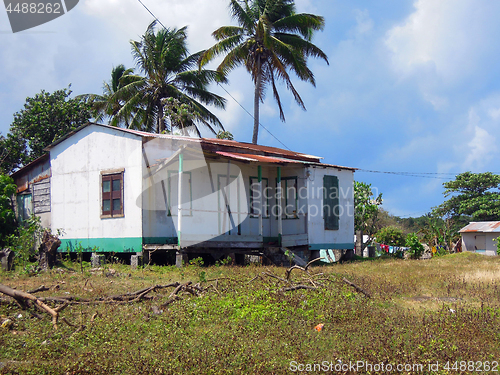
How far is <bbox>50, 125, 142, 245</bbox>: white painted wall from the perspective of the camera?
13.7 meters

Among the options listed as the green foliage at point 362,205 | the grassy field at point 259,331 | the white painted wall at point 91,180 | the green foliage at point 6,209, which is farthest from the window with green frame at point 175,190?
the green foliage at point 362,205

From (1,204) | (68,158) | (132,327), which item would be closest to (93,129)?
(68,158)

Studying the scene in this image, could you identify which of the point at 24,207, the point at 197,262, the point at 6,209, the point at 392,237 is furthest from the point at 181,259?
the point at 392,237

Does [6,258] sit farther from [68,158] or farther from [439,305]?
[439,305]

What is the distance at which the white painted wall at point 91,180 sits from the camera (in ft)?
44.9

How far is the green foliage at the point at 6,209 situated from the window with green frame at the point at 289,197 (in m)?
8.83

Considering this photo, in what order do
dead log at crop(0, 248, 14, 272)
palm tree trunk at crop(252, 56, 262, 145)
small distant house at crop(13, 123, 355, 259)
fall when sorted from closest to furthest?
dead log at crop(0, 248, 14, 272)
small distant house at crop(13, 123, 355, 259)
palm tree trunk at crop(252, 56, 262, 145)

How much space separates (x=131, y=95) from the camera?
26.0 m

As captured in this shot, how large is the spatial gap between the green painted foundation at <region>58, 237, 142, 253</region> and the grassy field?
13.4 feet

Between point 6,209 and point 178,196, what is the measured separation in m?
6.67

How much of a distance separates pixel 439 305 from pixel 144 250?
8010 millimetres

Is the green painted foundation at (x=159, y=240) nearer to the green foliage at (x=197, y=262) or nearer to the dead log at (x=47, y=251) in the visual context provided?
the green foliage at (x=197, y=262)

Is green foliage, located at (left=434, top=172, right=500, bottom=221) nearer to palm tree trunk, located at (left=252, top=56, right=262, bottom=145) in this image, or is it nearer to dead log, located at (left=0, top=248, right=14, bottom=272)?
palm tree trunk, located at (left=252, top=56, right=262, bottom=145)

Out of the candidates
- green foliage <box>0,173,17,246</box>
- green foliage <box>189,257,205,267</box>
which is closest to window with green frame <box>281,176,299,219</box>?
green foliage <box>189,257,205,267</box>
